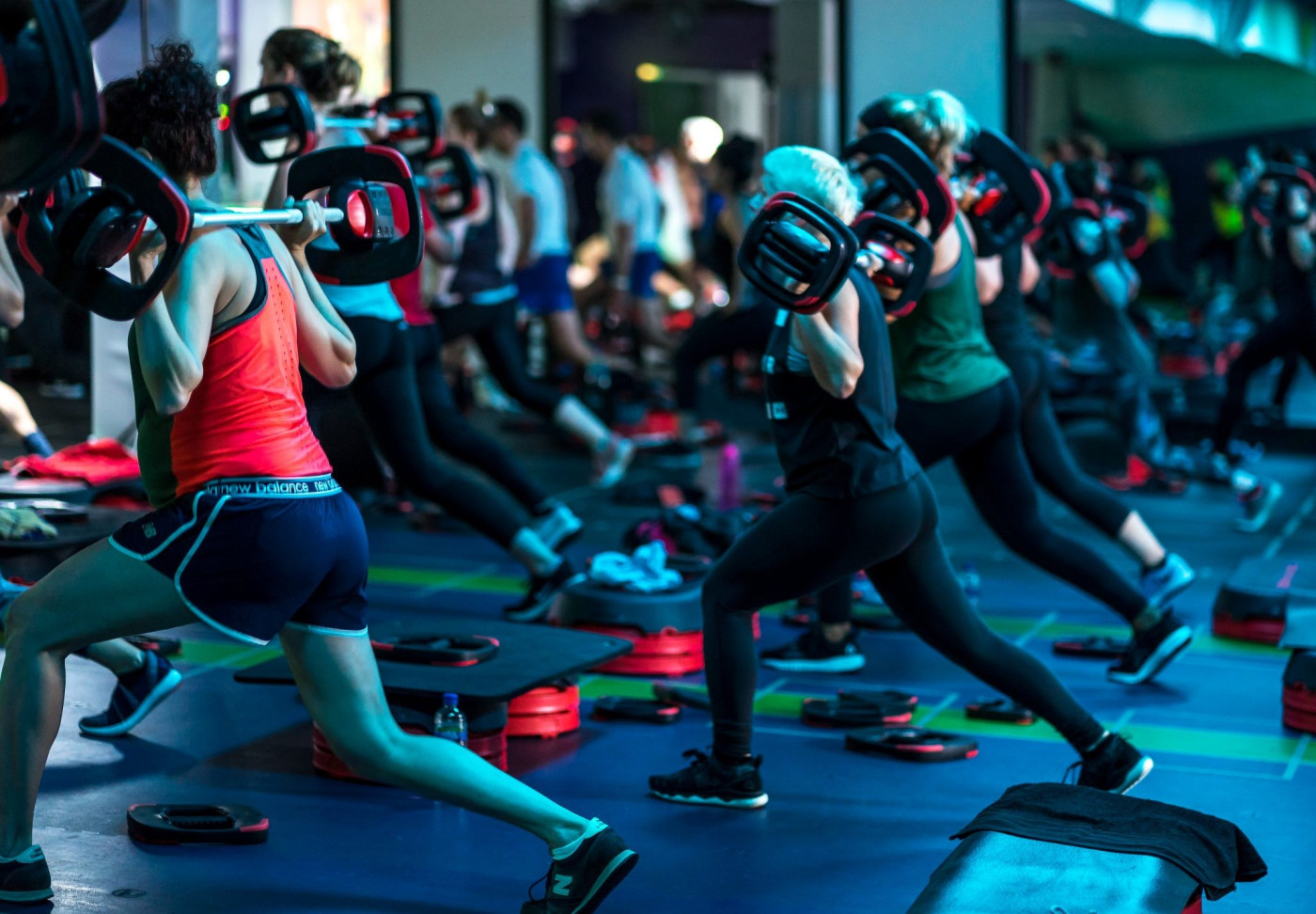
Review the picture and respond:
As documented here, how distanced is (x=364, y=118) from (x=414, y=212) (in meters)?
1.97

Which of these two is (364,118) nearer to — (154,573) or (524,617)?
(524,617)

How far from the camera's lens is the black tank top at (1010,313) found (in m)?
5.57

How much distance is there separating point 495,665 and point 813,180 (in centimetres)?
147

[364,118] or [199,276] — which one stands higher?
[364,118]

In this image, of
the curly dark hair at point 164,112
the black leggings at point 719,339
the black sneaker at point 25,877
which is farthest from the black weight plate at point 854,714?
the black leggings at point 719,339

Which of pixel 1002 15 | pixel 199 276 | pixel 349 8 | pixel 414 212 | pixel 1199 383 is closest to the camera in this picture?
pixel 199 276

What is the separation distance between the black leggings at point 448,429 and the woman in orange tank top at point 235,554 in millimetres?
2494

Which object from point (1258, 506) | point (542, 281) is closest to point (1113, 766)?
point (1258, 506)

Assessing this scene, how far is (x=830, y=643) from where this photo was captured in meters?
5.39

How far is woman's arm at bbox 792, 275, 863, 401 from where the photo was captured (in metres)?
3.72

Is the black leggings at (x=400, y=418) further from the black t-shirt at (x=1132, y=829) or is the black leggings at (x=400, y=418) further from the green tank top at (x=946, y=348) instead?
the black t-shirt at (x=1132, y=829)

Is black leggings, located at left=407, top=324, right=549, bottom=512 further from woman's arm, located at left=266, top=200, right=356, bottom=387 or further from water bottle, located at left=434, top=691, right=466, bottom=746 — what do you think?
woman's arm, located at left=266, top=200, right=356, bottom=387

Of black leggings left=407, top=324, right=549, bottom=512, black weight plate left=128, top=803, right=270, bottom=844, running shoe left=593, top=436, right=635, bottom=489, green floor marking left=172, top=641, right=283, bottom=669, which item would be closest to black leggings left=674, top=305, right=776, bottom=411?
running shoe left=593, top=436, right=635, bottom=489

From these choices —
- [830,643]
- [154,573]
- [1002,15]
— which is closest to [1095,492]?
[830,643]
